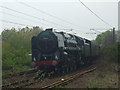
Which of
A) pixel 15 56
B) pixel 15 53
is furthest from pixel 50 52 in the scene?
pixel 15 53

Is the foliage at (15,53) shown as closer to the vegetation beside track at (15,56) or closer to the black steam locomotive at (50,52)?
the vegetation beside track at (15,56)

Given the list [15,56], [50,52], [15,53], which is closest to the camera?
[50,52]

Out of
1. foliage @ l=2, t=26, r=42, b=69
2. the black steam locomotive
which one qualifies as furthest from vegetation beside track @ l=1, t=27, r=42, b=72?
the black steam locomotive

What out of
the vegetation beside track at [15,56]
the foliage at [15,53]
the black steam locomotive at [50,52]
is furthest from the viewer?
the foliage at [15,53]

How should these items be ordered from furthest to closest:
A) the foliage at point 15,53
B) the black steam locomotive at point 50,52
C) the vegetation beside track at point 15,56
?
1. the foliage at point 15,53
2. the vegetation beside track at point 15,56
3. the black steam locomotive at point 50,52

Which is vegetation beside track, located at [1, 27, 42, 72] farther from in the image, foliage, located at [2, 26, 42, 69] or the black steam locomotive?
the black steam locomotive

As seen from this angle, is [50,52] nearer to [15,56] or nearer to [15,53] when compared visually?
[15,56]

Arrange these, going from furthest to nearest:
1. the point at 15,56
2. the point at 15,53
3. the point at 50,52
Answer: the point at 15,53, the point at 15,56, the point at 50,52

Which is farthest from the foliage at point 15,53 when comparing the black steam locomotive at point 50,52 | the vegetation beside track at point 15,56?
the black steam locomotive at point 50,52

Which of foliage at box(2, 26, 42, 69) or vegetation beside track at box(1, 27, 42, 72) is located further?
foliage at box(2, 26, 42, 69)

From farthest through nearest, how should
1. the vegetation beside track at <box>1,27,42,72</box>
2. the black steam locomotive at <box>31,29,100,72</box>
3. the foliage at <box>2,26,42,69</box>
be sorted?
the foliage at <box>2,26,42,69</box> < the vegetation beside track at <box>1,27,42,72</box> < the black steam locomotive at <box>31,29,100,72</box>

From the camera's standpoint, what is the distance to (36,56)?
14.0 metres

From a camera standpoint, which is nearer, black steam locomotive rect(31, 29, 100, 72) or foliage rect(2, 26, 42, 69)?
black steam locomotive rect(31, 29, 100, 72)

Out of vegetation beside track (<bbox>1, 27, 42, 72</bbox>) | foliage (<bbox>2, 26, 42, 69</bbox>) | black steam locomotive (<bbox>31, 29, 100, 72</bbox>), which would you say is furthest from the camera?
foliage (<bbox>2, 26, 42, 69</bbox>)
